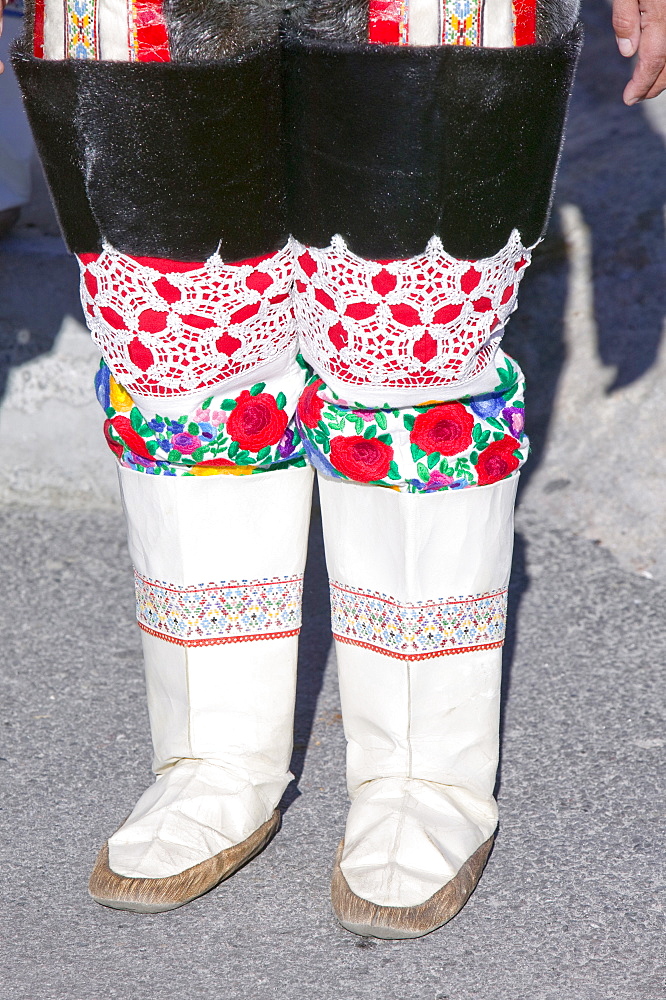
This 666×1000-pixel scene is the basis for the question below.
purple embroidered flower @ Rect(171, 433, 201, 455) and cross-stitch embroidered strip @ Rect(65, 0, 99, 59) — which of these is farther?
purple embroidered flower @ Rect(171, 433, 201, 455)

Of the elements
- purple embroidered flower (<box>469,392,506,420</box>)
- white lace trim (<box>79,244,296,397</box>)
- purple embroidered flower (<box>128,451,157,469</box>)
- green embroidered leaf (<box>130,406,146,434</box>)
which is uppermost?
white lace trim (<box>79,244,296,397</box>)

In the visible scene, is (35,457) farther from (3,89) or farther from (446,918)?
(446,918)

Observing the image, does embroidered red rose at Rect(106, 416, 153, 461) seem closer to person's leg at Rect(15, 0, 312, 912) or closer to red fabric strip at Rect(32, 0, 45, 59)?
person's leg at Rect(15, 0, 312, 912)

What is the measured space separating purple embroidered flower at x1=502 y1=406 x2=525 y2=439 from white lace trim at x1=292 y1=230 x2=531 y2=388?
0.27 ft

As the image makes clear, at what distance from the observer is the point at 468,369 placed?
1.13m

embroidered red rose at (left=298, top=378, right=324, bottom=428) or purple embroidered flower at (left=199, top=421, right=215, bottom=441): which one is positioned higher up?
embroidered red rose at (left=298, top=378, right=324, bottom=428)

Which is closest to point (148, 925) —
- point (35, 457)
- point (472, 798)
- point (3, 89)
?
point (472, 798)

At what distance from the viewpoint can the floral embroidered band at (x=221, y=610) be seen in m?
1.29

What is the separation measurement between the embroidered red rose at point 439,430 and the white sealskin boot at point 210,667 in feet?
0.61

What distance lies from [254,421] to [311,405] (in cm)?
6

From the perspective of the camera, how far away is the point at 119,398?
4.00ft

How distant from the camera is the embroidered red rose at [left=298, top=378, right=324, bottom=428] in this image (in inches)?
46.1

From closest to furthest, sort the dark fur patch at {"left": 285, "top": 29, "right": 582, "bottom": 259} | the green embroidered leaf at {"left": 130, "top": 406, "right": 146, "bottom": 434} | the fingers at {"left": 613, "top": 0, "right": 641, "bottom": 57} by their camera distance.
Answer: the dark fur patch at {"left": 285, "top": 29, "right": 582, "bottom": 259} < the fingers at {"left": 613, "top": 0, "right": 641, "bottom": 57} < the green embroidered leaf at {"left": 130, "top": 406, "right": 146, "bottom": 434}

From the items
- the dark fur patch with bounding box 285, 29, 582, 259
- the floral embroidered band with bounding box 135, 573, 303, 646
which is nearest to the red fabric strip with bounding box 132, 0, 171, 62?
the dark fur patch with bounding box 285, 29, 582, 259
